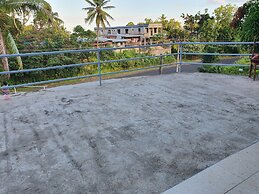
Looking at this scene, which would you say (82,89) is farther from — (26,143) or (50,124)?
(26,143)

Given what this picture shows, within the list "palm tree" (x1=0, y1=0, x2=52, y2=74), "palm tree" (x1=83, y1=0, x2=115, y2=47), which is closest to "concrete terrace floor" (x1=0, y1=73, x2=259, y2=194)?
"palm tree" (x1=0, y1=0, x2=52, y2=74)

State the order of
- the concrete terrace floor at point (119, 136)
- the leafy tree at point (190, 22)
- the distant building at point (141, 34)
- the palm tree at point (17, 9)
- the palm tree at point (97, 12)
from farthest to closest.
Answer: the leafy tree at point (190, 22)
the distant building at point (141, 34)
the palm tree at point (97, 12)
the palm tree at point (17, 9)
the concrete terrace floor at point (119, 136)

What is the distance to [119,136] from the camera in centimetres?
226

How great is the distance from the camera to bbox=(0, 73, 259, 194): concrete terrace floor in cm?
162

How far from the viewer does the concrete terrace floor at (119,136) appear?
1.62m

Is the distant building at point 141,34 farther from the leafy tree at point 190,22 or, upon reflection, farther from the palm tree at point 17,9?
the palm tree at point 17,9

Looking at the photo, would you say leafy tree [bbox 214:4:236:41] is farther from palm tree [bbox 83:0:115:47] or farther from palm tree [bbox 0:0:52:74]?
palm tree [bbox 0:0:52:74]

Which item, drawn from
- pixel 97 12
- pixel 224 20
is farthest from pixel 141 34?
pixel 224 20

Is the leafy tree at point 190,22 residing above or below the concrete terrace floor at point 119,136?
above

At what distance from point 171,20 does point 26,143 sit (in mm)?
35067

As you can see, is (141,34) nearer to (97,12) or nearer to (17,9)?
(97,12)

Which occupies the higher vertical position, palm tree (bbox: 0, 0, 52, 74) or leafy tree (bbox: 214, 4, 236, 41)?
leafy tree (bbox: 214, 4, 236, 41)

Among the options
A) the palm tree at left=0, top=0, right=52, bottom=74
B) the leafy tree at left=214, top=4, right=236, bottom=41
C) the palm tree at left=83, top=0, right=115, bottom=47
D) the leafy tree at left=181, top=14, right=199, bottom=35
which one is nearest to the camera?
the palm tree at left=0, top=0, right=52, bottom=74

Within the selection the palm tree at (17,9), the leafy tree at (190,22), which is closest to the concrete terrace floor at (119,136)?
the palm tree at (17,9)
